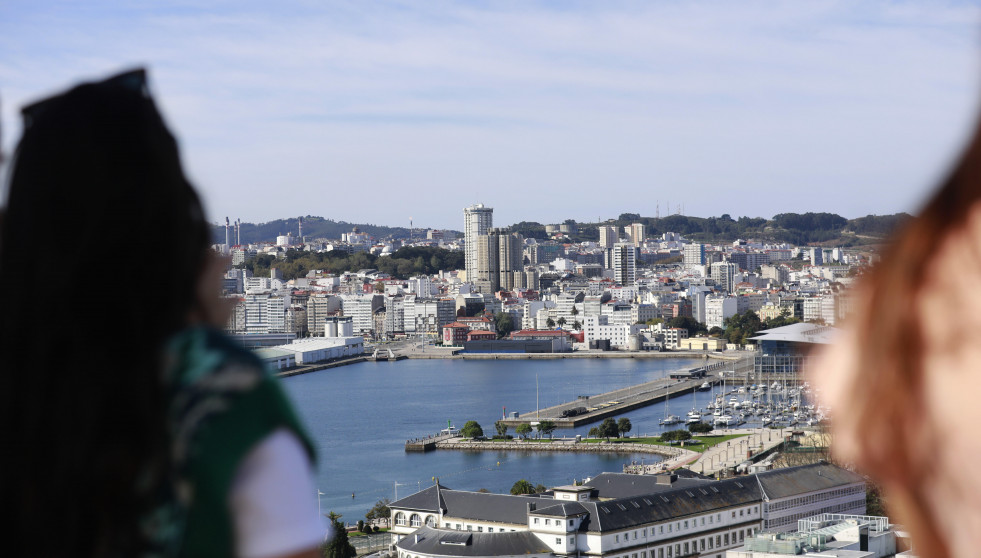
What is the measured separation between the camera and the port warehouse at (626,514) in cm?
547

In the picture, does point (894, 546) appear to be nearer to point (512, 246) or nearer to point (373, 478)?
point (373, 478)

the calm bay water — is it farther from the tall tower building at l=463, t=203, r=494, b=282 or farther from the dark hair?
the tall tower building at l=463, t=203, r=494, b=282

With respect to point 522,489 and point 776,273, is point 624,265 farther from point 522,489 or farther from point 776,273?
point 522,489

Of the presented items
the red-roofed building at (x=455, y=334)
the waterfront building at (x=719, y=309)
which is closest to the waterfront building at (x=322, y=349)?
the red-roofed building at (x=455, y=334)

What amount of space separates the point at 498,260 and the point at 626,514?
22.8 m

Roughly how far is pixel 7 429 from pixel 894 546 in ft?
16.6

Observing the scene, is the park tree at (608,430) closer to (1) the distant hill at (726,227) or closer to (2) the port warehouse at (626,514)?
(2) the port warehouse at (626,514)

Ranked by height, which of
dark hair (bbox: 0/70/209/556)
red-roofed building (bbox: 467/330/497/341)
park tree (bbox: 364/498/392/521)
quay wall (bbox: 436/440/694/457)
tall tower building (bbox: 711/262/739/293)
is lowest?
quay wall (bbox: 436/440/694/457)

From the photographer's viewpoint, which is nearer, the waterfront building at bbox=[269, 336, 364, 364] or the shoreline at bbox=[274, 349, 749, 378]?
the waterfront building at bbox=[269, 336, 364, 364]

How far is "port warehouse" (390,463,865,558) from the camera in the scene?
547cm

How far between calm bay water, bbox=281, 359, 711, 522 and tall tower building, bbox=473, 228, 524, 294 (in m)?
8.74

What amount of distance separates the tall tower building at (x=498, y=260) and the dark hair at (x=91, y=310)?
27395 millimetres

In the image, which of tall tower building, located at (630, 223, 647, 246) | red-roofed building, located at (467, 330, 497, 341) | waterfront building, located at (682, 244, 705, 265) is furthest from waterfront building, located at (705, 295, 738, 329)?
tall tower building, located at (630, 223, 647, 246)

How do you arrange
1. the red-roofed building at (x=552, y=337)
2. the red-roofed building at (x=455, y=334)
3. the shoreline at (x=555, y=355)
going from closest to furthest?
the shoreline at (x=555, y=355)
the red-roofed building at (x=552, y=337)
the red-roofed building at (x=455, y=334)
